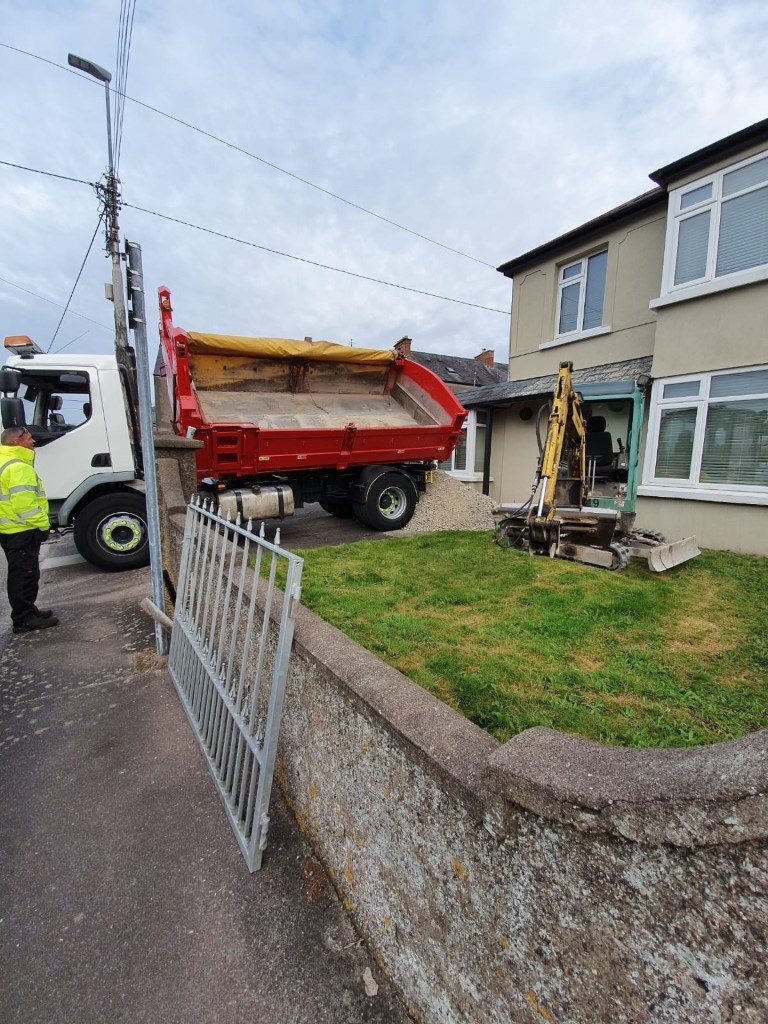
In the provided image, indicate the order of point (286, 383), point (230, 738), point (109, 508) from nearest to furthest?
1. point (230, 738)
2. point (109, 508)
3. point (286, 383)

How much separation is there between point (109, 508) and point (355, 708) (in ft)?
17.8

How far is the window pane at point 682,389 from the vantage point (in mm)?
6656

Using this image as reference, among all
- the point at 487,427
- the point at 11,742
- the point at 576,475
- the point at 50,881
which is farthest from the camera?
the point at 487,427

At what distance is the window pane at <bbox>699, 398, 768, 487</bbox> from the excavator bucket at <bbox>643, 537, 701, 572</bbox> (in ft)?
6.00

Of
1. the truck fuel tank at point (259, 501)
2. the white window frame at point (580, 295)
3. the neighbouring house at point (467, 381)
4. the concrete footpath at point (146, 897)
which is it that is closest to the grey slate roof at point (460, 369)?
the neighbouring house at point (467, 381)

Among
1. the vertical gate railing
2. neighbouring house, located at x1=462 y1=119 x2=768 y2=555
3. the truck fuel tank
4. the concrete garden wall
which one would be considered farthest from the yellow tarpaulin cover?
the concrete garden wall

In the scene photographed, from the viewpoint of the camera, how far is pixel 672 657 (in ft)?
9.35

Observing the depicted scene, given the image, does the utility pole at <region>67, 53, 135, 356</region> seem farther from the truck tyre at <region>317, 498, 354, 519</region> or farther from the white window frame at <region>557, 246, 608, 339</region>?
the white window frame at <region>557, 246, 608, 339</region>

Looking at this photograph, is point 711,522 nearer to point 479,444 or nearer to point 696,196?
point 696,196

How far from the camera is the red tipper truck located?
237 inches

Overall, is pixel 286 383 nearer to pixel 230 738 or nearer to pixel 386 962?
pixel 230 738

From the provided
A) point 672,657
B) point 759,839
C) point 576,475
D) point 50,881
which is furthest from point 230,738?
point 576,475

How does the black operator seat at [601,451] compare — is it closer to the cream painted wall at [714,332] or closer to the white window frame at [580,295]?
the white window frame at [580,295]

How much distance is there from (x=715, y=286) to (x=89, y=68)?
36.3ft
